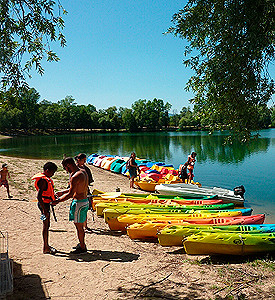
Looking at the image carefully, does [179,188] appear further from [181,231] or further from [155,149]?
[155,149]

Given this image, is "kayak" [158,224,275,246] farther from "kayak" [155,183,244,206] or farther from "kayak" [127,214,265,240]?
"kayak" [155,183,244,206]

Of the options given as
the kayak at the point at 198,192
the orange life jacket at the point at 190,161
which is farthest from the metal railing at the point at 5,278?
the orange life jacket at the point at 190,161

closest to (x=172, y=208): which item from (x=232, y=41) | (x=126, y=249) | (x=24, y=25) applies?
(x=126, y=249)

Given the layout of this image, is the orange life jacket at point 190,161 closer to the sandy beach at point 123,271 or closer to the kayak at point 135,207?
the kayak at point 135,207

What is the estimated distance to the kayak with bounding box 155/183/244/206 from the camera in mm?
12227

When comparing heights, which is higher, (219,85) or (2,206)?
(219,85)

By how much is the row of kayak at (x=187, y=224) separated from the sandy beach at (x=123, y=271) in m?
0.27

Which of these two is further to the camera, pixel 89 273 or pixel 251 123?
pixel 251 123

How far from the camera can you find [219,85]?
5.53 m

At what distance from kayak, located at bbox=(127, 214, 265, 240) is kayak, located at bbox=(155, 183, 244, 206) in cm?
438

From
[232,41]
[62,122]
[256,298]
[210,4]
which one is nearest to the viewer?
[256,298]

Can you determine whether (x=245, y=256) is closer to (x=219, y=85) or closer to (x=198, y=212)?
(x=198, y=212)

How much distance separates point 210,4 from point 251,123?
2.70 m

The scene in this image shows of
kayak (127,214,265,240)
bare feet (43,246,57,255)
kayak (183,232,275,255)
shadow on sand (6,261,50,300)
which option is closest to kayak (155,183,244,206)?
kayak (127,214,265,240)
